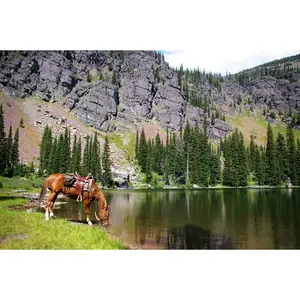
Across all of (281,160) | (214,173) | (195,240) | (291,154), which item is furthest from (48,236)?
(281,160)

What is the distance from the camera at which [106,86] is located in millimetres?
130250

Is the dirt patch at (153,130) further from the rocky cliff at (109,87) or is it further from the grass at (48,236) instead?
the grass at (48,236)

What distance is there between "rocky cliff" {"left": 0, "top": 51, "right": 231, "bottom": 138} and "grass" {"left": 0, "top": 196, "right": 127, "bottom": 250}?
99.2 metres

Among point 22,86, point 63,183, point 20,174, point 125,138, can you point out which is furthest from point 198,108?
point 63,183

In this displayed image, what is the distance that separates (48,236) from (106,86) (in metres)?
125

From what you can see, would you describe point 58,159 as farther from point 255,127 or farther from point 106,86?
point 255,127

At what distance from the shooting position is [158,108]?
147 meters

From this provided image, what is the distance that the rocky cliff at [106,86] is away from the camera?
4454 inches

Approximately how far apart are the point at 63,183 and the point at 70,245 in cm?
516

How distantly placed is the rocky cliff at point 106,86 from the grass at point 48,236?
325ft

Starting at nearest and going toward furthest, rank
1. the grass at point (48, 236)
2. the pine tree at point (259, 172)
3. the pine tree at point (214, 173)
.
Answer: the grass at point (48, 236) < the pine tree at point (214, 173) < the pine tree at point (259, 172)

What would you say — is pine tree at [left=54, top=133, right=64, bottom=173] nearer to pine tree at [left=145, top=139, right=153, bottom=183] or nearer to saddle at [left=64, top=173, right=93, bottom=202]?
pine tree at [left=145, top=139, right=153, bottom=183]

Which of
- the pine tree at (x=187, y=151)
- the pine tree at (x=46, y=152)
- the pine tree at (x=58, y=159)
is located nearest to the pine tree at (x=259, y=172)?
the pine tree at (x=187, y=151)
